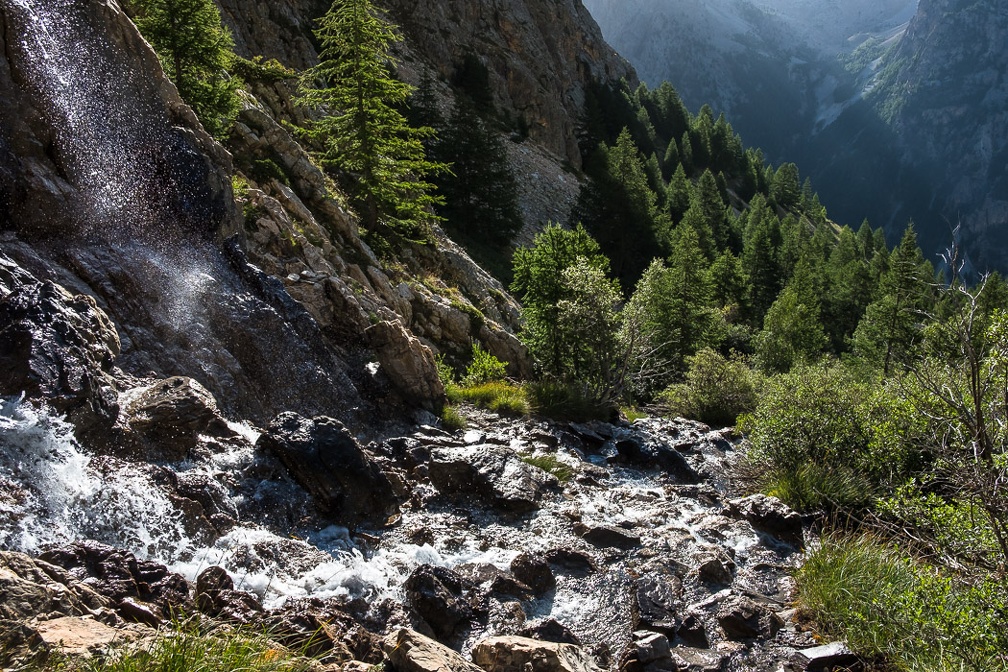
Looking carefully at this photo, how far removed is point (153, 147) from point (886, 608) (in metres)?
15.1

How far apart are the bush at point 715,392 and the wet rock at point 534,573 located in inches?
667

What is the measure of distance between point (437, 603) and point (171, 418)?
4.74 m

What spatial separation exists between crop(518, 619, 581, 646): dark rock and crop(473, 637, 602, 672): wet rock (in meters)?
0.86

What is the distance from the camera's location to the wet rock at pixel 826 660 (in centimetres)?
757

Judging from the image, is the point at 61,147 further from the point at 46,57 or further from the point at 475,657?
the point at 475,657

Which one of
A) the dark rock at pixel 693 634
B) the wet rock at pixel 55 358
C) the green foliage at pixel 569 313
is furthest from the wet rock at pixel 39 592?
the green foliage at pixel 569 313

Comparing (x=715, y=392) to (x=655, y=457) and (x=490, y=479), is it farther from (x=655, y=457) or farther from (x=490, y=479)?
(x=490, y=479)

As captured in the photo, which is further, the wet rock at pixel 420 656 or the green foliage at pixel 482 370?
the green foliage at pixel 482 370

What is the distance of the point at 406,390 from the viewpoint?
51.6 ft

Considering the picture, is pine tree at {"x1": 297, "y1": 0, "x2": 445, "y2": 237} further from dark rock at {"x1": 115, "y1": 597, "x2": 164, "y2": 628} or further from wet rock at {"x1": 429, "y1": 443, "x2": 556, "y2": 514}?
dark rock at {"x1": 115, "y1": 597, "x2": 164, "y2": 628}

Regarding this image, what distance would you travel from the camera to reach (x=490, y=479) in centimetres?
1197

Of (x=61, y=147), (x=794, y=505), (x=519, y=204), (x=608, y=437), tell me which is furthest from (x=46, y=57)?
(x=519, y=204)

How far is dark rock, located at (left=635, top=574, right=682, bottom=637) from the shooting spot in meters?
8.38

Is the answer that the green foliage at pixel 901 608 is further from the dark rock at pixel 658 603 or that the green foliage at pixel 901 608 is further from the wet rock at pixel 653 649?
the wet rock at pixel 653 649
